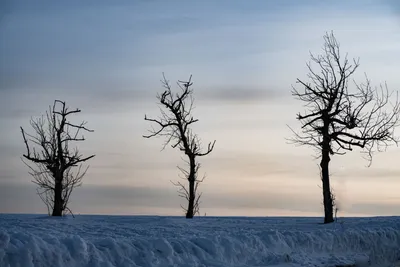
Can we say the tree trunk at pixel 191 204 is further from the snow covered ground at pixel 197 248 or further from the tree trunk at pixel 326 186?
the snow covered ground at pixel 197 248

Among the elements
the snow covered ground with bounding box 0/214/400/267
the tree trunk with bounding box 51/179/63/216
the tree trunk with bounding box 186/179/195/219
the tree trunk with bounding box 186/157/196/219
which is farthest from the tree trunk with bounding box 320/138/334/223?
the tree trunk with bounding box 51/179/63/216

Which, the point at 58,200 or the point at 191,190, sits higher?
the point at 191,190

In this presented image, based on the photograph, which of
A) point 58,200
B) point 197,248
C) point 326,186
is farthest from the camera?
point 58,200

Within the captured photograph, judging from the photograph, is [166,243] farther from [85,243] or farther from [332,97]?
[332,97]

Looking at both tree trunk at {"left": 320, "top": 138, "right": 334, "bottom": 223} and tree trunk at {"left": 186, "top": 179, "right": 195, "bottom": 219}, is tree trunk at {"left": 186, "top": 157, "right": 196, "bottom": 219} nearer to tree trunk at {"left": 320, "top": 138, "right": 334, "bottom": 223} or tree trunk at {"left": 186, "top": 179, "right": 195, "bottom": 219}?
tree trunk at {"left": 186, "top": 179, "right": 195, "bottom": 219}

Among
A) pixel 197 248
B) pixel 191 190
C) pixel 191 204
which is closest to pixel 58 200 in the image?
pixel 191 190

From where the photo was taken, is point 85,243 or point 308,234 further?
point 308,234

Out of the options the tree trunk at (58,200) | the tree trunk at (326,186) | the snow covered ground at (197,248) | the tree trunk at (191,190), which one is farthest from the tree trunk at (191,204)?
the snow covered ground at (197,248)

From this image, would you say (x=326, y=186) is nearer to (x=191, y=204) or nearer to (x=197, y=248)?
(x=191, y=204)

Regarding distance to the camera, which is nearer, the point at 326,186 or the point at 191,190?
the point at 326,186

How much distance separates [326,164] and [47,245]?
18.4 metres

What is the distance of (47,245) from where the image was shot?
1306 centimetres

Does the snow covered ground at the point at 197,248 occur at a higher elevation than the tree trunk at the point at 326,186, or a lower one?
lower

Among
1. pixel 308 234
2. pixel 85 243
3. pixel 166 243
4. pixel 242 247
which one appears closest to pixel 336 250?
pixel 308 234
